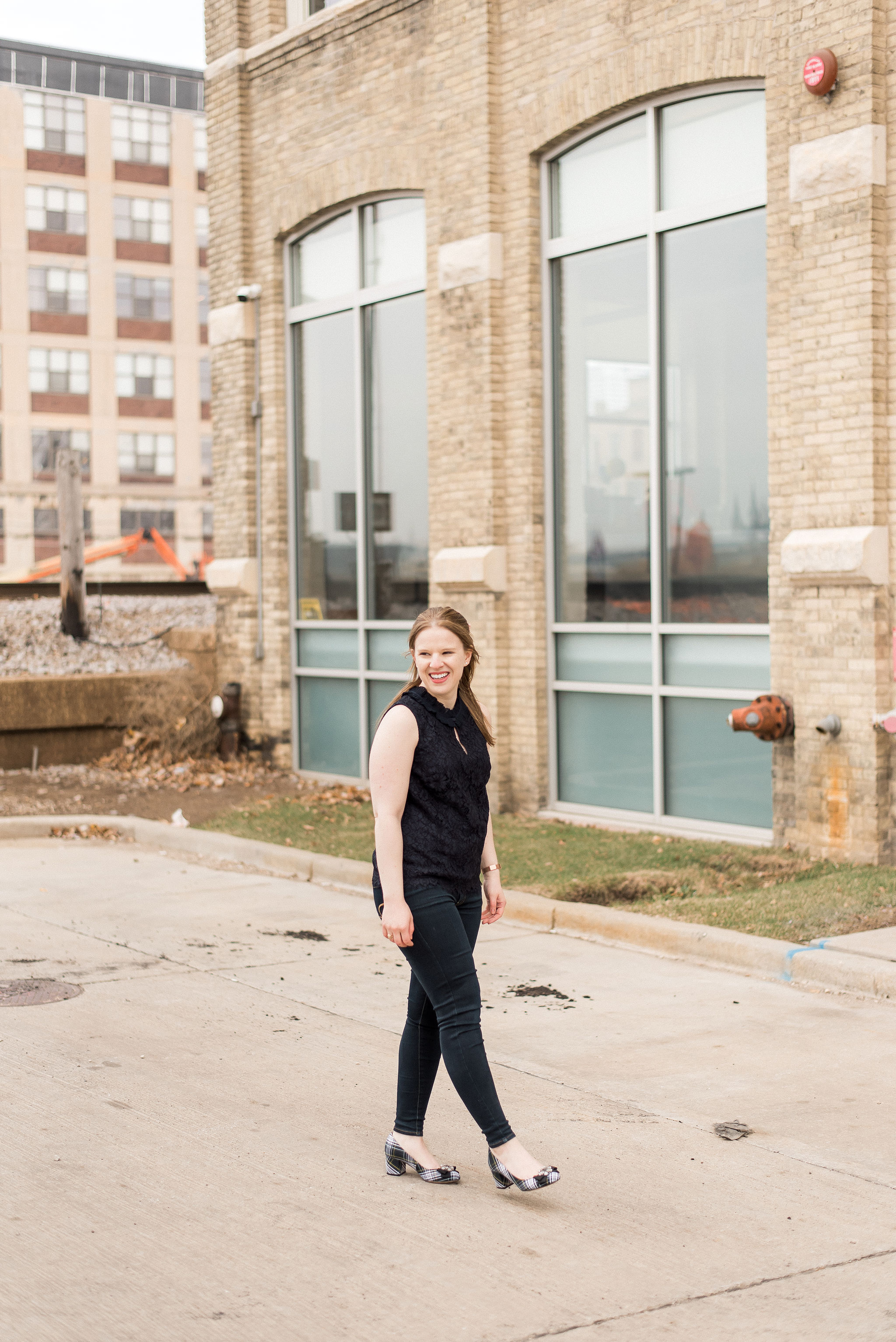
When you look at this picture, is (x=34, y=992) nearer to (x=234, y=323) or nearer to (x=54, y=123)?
(x=234, y=323)

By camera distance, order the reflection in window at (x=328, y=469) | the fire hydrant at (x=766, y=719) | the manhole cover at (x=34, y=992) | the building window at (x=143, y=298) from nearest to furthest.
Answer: the manhole cover at (x=34, y=992)
the fire hydrant at (x=766, y=719)
the reflection in window at (x=328, y=469)
the building window at (x=143, y=298)

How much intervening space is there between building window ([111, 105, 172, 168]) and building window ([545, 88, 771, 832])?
51.1 meters

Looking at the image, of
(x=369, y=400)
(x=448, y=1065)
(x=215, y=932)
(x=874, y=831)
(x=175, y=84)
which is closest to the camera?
(x=448, y=1065)

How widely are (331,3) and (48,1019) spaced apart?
11602mm

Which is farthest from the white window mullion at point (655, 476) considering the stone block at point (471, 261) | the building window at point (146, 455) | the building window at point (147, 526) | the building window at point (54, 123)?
the building window at point (54, 123)

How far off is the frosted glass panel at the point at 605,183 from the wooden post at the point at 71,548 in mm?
7901

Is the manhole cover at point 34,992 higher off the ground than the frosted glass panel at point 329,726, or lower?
lower

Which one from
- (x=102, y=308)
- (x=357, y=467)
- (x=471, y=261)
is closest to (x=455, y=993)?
(x=471, y=261)

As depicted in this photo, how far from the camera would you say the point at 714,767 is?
11250 mm

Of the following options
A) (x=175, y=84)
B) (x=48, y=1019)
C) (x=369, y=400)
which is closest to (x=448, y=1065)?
(x=48, y=1019)

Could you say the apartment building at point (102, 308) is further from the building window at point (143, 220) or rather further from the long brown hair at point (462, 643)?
the long brown hair at point (462, 643)

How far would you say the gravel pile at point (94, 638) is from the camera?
17562 millimetres

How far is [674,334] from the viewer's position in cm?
1141

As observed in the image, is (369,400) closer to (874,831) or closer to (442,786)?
(874,831)
